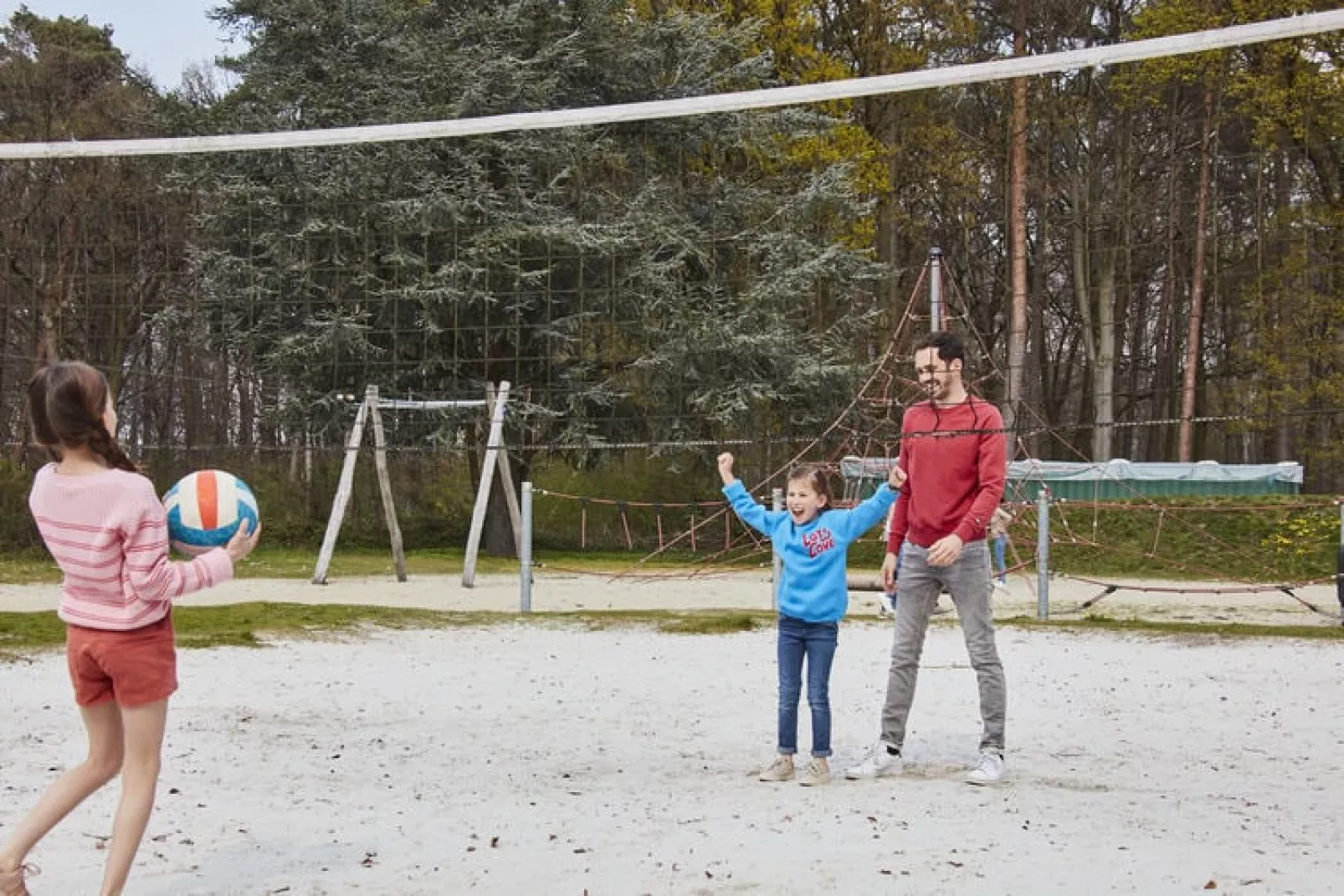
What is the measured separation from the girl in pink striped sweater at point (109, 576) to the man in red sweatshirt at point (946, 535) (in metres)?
2.60

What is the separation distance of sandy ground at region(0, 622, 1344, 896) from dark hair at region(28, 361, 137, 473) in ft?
3.91

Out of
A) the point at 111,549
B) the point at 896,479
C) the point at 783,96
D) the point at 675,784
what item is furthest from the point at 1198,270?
the point at 111,549

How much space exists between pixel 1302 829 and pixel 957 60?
21.7 meters

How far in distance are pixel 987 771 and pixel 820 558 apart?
36.8 inches

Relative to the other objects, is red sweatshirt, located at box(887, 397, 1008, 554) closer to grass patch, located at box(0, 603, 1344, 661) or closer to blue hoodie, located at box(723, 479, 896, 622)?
blue hoodie, located at box(723, 479, 896, 622)

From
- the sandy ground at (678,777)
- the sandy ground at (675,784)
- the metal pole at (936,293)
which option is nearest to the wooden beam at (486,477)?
the metal pole at (936,293)

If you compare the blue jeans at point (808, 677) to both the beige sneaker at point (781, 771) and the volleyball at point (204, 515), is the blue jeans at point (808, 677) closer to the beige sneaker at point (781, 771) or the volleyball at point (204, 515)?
the beige sneaker at point (781, 771)

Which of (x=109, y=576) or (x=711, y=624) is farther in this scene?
(x=711, y=624)

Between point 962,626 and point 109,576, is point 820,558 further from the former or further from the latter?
point 109,576

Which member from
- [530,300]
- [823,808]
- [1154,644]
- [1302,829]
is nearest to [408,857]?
[823,808]

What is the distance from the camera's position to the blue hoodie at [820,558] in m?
5.08

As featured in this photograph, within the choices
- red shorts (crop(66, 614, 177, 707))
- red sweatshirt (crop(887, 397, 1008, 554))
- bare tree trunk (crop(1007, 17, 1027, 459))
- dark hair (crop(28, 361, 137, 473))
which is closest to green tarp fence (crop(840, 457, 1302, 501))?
bare tree trunk (crop(1007, 17, 1027, 459))

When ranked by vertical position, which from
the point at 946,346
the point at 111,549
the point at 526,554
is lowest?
the point at 526,554

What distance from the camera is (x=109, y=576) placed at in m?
3.29
